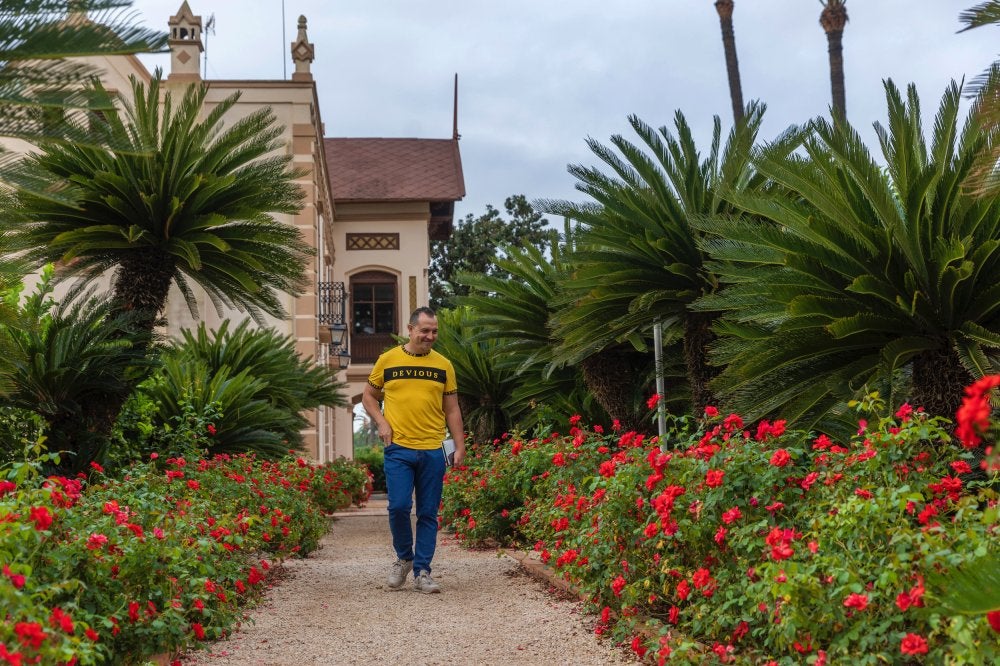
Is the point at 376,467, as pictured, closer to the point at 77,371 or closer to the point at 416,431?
the point at 77,371

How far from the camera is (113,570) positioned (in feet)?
14.9

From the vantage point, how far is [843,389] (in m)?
6.48

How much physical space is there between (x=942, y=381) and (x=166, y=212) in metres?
6.32

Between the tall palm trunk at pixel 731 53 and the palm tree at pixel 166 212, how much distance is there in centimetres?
1160

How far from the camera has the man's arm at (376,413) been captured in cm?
713

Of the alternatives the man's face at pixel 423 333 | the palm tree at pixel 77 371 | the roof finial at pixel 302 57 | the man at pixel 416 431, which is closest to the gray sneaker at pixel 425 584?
the man at pixel 416 431

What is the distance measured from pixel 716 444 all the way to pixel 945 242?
1.78 metres

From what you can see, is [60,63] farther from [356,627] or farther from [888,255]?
[888,255]

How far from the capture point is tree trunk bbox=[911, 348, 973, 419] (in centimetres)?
623

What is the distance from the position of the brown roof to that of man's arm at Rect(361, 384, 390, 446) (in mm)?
28227

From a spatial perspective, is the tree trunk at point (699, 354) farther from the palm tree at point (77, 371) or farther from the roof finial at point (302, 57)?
the roof finial at point (302, 57)

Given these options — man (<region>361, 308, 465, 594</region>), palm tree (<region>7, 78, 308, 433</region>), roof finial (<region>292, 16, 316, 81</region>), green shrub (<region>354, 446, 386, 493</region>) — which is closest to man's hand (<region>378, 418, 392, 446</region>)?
man (<region>361, 308, 465, 594</region>)

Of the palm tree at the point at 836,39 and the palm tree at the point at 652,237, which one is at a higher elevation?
the palm tree at the point at 836,39

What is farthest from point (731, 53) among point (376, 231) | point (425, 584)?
point (376, 231)
